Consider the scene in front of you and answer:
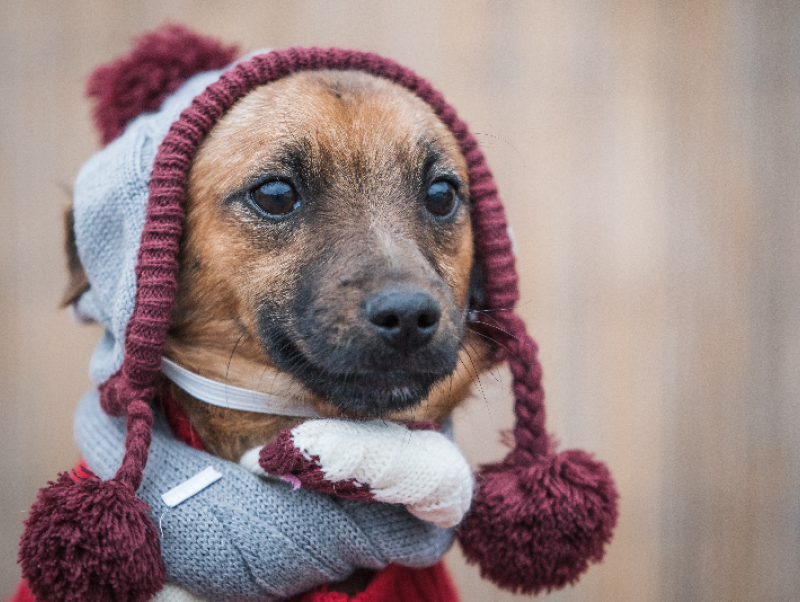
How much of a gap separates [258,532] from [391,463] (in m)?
0.31

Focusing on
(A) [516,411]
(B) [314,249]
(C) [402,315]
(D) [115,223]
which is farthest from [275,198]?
(A) [516,411]

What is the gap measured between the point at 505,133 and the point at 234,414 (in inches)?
81.1

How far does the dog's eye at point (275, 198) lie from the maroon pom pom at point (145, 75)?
553mm

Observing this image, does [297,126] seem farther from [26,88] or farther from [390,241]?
[26,88]

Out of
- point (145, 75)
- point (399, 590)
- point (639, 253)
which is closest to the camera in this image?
point (399, 590)

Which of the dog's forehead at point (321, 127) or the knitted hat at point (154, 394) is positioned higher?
the dog's forehead at point (321, 127)

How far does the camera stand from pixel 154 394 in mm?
1590

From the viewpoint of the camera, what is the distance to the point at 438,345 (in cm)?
142

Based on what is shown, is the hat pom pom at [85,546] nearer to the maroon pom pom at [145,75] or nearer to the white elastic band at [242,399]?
the white elastic band at [242,399]

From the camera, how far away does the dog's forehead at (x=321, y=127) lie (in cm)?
165

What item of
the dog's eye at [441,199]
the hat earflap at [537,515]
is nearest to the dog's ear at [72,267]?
the dog's eye at [441,199]

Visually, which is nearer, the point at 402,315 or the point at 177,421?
the point at 402,315

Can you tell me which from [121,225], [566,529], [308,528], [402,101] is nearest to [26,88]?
[121,225]

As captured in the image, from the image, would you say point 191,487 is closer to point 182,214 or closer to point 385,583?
point 385,583
